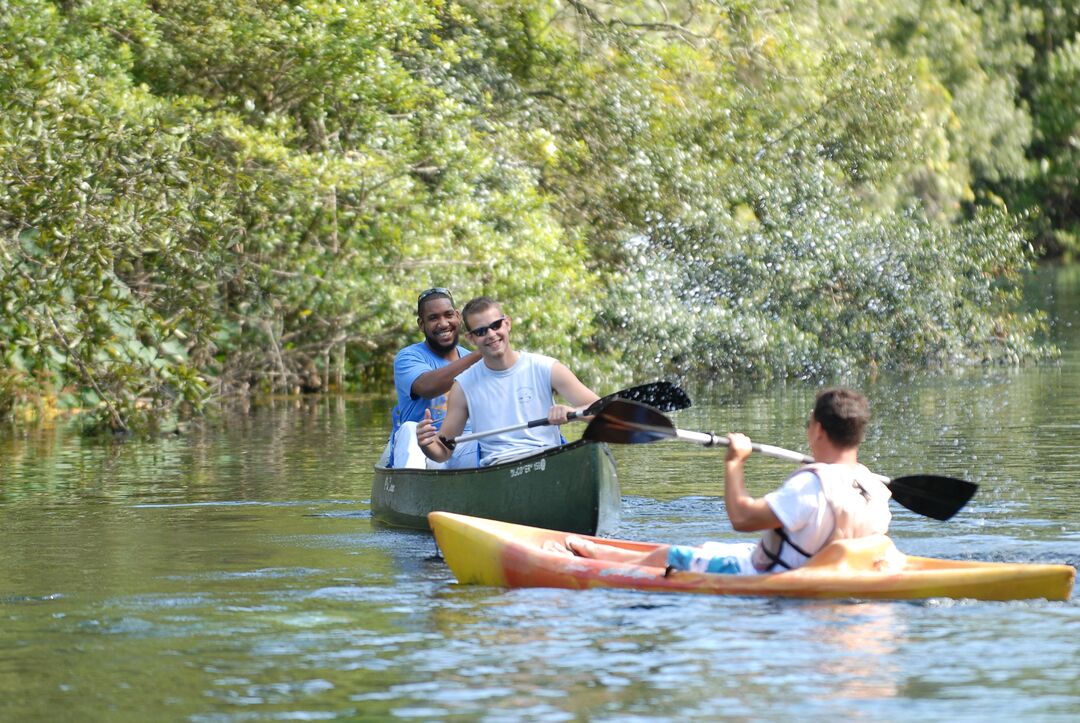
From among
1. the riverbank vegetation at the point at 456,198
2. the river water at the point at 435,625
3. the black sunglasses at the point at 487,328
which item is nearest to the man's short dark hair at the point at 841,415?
the river water at the point at 435,625

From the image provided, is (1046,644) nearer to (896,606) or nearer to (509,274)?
(896,606)

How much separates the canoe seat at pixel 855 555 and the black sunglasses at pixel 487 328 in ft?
8.13

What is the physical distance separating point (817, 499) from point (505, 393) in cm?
277

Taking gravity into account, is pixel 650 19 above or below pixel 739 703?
above

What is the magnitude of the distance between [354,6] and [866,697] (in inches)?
491

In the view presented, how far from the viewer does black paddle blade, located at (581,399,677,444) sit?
8.66m

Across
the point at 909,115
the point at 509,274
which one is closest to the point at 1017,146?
the point at 909,115

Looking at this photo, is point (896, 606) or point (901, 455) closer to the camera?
point (896, 606)

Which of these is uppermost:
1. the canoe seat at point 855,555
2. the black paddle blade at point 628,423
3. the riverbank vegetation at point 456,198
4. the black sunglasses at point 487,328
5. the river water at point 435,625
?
the riverbank vegetation at point 456,198

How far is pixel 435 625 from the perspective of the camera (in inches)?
294

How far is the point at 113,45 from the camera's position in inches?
703

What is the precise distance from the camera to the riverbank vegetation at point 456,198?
→ 15742 mm

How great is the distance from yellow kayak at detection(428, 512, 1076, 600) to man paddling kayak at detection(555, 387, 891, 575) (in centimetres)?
9

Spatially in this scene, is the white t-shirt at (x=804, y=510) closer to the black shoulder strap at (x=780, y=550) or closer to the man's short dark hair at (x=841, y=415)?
the black shoulder strap at (x=780, y=550)
